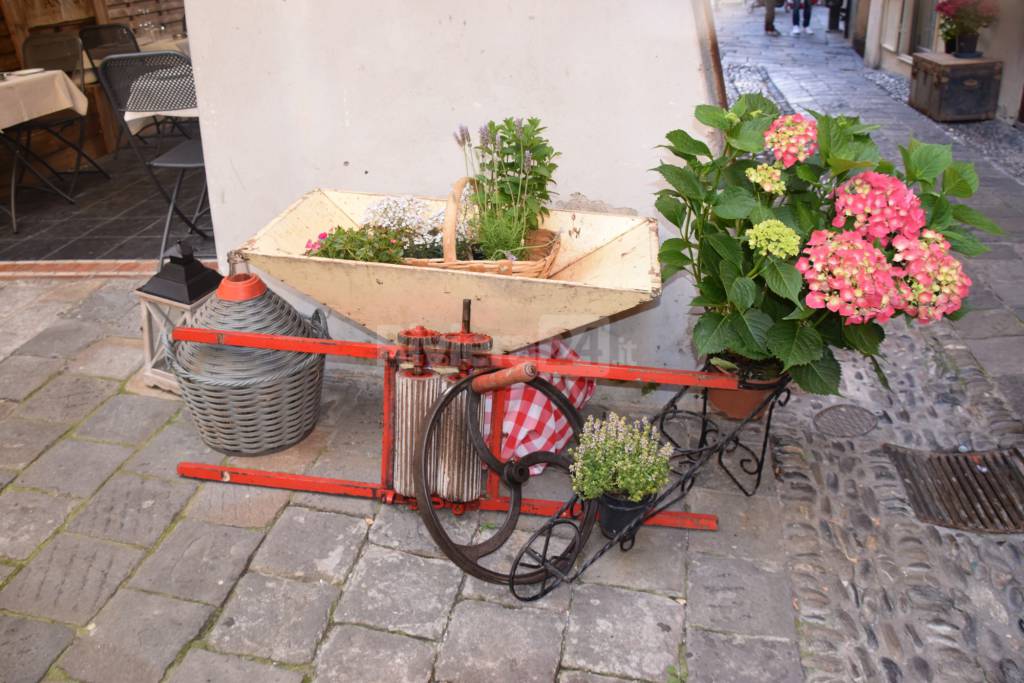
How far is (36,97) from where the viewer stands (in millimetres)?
6395

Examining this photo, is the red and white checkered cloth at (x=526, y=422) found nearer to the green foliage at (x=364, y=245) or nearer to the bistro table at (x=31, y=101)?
the green foliage at (x=364, y=245)

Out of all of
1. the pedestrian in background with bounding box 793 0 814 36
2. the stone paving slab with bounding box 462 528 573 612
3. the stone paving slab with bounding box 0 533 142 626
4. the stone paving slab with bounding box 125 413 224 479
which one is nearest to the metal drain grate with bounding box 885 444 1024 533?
the stone paving slab with bounding box 462 528 573 612

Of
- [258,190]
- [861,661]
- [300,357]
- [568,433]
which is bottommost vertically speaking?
[861,661]

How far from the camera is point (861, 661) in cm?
259

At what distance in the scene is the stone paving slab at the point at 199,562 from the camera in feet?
9.48

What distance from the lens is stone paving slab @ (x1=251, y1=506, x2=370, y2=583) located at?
2.97m

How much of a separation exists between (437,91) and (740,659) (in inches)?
102

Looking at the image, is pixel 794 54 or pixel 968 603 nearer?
pixel 968 603

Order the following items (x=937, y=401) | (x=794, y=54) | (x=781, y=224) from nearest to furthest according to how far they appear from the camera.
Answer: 1. (x=781, y=224)
2. (x=937, y=401)
3. (x=794, y=54)

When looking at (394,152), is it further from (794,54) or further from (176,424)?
(794,54)

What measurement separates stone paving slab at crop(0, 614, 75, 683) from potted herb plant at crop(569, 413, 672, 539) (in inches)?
71.7

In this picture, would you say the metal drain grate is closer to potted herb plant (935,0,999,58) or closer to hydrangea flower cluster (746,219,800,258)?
hydrangea flower cluster (746,219,800,258)

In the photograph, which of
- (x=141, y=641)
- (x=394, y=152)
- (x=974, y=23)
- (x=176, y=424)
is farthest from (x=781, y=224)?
(x=974, y=23)

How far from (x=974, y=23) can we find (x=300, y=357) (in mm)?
8806
